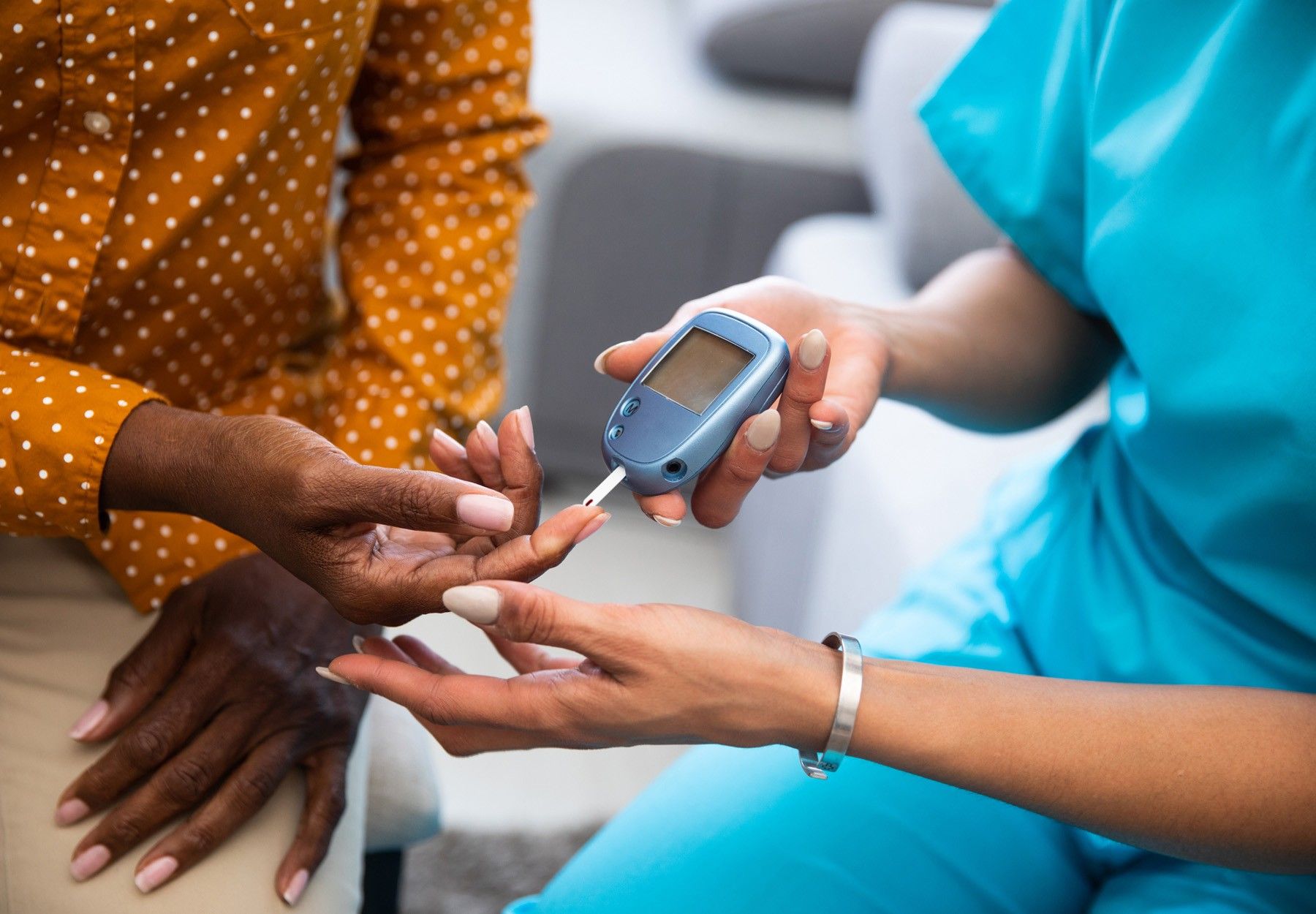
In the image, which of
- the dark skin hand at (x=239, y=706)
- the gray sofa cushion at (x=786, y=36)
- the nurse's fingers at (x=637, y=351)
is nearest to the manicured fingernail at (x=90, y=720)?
the dark skin hand at (x=239, y=706)

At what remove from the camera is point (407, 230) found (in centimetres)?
89

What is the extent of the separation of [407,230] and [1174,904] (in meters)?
0.68

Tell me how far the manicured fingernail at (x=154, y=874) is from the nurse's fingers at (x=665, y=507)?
34 centimetres

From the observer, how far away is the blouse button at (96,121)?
2.23 feet

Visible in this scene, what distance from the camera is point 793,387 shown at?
646 millimetres

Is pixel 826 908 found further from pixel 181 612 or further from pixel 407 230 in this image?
pixel 407 230

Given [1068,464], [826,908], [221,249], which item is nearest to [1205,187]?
[1068,464]

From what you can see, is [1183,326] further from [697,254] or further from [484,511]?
[697,254]

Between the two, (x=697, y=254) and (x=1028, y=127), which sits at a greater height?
(x=1028, y=127)

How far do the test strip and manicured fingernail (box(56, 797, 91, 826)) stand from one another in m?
0.35

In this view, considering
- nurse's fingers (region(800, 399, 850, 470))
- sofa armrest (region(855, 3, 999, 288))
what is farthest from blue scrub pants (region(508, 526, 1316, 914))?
sofa armrest (region(855, 3, 999, 288))

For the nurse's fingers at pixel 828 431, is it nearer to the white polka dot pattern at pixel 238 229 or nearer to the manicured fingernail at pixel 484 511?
the manicured fingernail at pixel 484 511

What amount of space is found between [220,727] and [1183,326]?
2.03ft

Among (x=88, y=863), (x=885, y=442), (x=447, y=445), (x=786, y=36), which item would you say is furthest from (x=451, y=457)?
(x=786, y=36)
